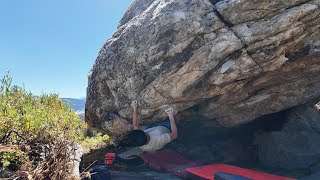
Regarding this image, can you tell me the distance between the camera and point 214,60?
35.1ft

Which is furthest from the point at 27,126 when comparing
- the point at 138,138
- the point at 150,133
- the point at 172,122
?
the point at 172,122

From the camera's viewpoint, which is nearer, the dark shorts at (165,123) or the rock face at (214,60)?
the rock face at (214,60)

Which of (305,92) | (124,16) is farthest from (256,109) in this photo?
(124,16)

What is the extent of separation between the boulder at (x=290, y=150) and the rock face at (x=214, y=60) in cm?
130

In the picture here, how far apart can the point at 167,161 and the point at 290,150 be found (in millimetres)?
5460

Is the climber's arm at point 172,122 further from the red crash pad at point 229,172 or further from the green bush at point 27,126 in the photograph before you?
the green bush at point 27,126

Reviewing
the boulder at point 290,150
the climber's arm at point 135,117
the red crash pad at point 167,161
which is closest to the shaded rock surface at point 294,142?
the boulder at point 290,150

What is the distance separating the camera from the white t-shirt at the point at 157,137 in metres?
12.2

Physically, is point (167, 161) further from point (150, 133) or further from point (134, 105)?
point (134, 105)

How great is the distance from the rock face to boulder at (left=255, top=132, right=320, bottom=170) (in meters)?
1.30

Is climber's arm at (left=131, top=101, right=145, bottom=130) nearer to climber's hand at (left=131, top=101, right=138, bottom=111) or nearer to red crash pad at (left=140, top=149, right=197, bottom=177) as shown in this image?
climber's hand at (left=131, top=101, right=138, bottom=111)

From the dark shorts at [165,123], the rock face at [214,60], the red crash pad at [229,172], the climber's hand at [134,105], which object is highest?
the rock face at [214,60]

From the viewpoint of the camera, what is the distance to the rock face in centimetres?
1023

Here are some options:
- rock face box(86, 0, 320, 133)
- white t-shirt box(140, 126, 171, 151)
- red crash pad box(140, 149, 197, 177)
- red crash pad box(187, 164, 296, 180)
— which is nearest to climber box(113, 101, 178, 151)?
white t-shirt box(140, 126, 171, 151)
